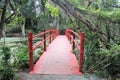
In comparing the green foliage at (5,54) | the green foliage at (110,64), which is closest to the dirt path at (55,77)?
the green foliage at (110,64)

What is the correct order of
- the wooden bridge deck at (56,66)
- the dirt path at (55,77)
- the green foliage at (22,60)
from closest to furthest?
the dirt path at (55,77) → the wooden bridge deck at (56,66) → the green foliage at (22,60)

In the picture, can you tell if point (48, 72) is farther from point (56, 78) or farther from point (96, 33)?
point (96, 33)

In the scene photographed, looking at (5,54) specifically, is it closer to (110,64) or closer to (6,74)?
(6,74)

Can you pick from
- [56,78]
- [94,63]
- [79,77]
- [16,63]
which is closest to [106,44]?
[94,63]

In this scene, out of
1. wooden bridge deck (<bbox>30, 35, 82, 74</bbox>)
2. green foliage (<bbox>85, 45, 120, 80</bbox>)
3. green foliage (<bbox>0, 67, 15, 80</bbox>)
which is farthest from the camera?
wooden bridge deck (<bbox>30, 35, 82, 74</bbox>)

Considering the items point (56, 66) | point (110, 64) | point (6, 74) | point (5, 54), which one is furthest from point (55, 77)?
point (5, 54)

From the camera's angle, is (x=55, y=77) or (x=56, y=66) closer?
(x=55, y=77)

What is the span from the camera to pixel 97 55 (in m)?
5.73

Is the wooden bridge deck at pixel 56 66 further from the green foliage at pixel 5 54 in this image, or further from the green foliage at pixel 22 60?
A: the green foliage at pixel 5 54

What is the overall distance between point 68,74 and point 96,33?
1.52 metres

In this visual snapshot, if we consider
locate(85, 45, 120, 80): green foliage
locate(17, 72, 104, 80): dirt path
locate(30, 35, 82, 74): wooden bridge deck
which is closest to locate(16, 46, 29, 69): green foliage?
locate(30, 35, 82, 74): wooden bridge deck

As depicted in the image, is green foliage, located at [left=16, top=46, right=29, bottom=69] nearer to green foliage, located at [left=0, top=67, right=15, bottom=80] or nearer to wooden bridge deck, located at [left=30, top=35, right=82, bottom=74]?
wooden bridge deck, located at [left=30, top=35, right=82, bottom=74]

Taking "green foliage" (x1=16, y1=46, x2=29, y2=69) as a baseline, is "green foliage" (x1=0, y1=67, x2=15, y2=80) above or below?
above

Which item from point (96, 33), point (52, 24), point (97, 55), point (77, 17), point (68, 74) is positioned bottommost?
point (52, 24)
